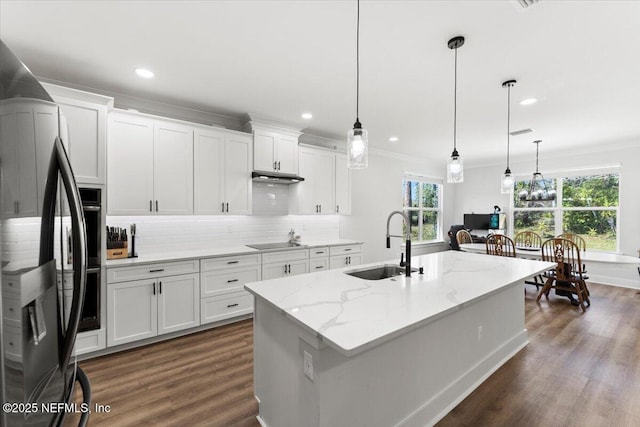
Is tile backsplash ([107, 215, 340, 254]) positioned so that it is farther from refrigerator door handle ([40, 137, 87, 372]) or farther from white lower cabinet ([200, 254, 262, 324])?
refrigerator door handle ([40, 137, 87, 372])

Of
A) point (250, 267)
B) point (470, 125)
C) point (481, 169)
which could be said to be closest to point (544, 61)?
point (470, 125)

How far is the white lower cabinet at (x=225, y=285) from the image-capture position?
317 cm

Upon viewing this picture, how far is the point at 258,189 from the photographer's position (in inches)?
161

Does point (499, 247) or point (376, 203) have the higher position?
point (376, 203)

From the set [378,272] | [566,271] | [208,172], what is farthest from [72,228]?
[566,271]

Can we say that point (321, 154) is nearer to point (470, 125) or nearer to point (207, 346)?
point (470, 125)

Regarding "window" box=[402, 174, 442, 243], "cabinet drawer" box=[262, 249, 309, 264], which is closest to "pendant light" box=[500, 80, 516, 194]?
"window" box=[402, 174, 442, 243]

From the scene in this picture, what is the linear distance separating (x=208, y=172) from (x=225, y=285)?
4.56 feet

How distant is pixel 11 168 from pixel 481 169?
8125 millimetres

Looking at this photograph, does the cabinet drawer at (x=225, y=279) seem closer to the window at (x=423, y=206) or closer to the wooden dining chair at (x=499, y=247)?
the wooden dining chair at (x=499, y=247)

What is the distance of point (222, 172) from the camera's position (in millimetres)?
3518

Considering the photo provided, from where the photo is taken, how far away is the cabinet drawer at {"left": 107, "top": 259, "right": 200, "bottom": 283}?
266cm

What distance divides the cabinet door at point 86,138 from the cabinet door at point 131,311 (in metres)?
1.06

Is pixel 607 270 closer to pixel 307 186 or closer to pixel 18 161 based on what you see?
pixel 307 186
